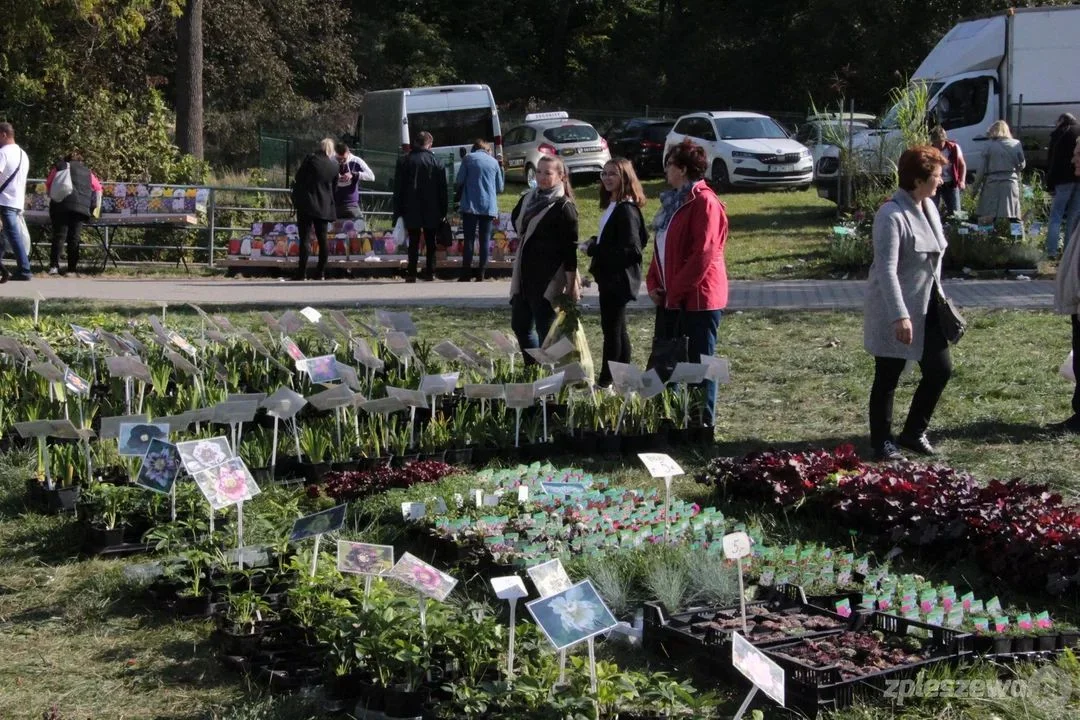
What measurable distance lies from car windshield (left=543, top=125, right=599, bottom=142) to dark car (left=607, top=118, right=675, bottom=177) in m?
1.72

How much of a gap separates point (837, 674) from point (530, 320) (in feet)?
17.4

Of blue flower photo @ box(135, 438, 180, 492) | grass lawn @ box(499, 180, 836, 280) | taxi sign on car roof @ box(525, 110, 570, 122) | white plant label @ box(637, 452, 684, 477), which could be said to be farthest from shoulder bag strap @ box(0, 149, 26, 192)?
taxi sign on car roof @ box(525, 110, 570, 122)

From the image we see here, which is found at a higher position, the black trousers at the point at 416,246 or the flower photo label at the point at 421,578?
the black trousers at the point at 416,246

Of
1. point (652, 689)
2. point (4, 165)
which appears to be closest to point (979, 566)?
point (652, 689)

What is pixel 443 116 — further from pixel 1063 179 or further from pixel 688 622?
pixel 688 622

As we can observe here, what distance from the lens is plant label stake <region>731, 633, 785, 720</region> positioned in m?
3.46

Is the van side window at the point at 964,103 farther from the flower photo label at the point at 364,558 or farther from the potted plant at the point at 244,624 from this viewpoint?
the flower photo label at the point at 364,558

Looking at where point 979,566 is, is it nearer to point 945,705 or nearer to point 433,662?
point 945,705

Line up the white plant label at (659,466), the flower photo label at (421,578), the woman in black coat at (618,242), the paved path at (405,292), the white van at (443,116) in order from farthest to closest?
the white van at (443,116), the paved path at (405,292), the woman in black coat at (618,242), the white plant label at (659,466), the flower photo label at (421,578)

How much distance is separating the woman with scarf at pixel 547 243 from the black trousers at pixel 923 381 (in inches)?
83.6

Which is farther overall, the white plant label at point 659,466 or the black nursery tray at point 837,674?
the white plant label at point 659,466

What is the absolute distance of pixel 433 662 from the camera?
4.07m

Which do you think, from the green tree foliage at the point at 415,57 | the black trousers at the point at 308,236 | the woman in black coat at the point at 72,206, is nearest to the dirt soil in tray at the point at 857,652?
the black trousers at the point at 308,236

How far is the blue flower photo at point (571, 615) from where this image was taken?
3.57m
